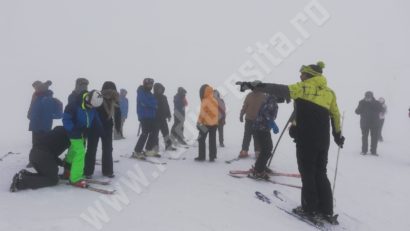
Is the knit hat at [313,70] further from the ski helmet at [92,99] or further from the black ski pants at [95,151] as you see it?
the black ski pants at [95,151]

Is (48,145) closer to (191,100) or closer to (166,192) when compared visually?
(166,192)

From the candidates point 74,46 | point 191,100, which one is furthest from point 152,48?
point 191,100

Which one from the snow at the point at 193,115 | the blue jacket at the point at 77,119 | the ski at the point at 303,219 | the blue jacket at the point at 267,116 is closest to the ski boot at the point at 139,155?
the snow at the point at 193,115

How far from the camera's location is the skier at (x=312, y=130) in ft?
18.6

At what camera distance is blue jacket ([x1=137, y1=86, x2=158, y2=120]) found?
9.45 metres

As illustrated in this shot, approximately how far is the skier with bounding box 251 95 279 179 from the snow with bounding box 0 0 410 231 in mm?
507

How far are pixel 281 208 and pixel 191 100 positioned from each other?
128 feet

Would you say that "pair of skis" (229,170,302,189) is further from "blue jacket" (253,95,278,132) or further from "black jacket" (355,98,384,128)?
"black jacket" (355,98,384,128)

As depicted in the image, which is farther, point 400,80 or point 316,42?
point 316,42

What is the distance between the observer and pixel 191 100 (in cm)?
4516

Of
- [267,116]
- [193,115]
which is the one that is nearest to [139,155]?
[267,116]

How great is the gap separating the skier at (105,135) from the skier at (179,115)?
5.17 metres

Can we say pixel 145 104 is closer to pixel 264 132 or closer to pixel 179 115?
pixel 264 132

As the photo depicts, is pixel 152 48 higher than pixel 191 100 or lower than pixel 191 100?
higher
